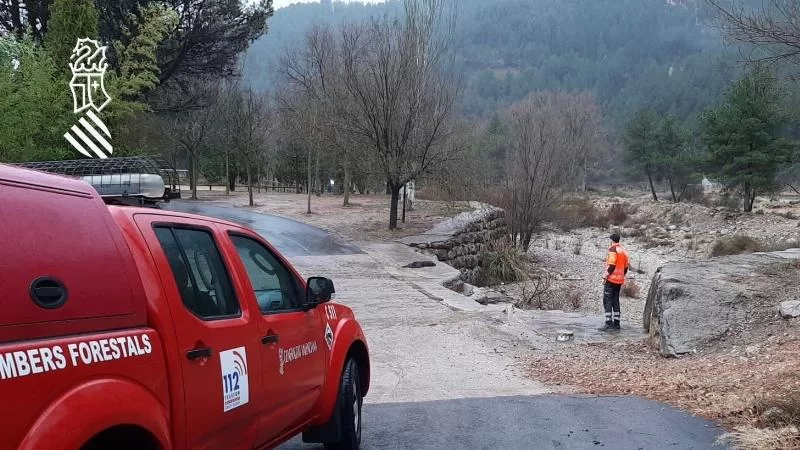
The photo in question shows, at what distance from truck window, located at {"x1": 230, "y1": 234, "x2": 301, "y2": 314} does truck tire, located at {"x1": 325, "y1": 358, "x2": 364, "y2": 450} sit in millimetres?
873

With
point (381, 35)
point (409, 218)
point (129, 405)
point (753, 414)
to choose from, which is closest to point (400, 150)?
point (381, 35)

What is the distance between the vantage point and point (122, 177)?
411 centimetres

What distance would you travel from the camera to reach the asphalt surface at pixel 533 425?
580 centimetres

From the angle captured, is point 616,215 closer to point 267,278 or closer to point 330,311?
point 330,311

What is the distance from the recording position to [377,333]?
459 inches

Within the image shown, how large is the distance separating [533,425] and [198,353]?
3882 mm

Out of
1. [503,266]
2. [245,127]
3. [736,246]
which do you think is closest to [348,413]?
[503,266]

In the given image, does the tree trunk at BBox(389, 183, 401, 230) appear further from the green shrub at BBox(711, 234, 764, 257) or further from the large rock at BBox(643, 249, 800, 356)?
the large rock at BBox(643, 249, 800, 356)

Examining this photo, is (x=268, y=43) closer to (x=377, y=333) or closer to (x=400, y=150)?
(x=400, y=150)

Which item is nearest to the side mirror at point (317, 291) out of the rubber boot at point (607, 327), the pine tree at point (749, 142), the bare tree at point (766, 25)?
the rubber boot at point (607, 327)

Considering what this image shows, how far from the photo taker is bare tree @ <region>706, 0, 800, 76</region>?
10914 millimetres

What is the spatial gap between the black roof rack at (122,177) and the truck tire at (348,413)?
1.84m

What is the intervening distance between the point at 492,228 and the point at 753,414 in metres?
22.5

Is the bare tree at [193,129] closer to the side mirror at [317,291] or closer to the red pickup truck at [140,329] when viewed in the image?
the side mirror at [317,291]
